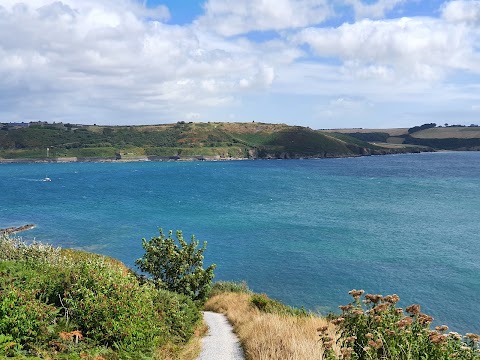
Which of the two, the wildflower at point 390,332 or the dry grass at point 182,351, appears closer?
the wildflower at point 390,332

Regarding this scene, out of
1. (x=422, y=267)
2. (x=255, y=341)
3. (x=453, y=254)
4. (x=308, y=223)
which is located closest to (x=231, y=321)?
(x=255, y=341)

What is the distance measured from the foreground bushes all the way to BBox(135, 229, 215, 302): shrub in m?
10.3

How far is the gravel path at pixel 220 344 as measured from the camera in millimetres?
14984

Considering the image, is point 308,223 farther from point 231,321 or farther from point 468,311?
point 231,321

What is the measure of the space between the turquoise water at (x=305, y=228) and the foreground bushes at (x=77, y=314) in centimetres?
2753

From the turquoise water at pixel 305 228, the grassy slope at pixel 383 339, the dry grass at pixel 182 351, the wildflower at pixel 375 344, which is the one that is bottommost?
the turquoise water at pixel 305 228

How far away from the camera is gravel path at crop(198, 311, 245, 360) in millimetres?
14984

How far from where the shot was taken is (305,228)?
69.4m

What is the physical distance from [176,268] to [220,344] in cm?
1082

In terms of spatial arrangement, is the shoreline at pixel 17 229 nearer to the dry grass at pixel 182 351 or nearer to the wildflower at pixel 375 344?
the dry grass at pixel 182 351

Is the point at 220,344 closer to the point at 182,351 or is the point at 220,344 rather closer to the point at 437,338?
the point at 182,351

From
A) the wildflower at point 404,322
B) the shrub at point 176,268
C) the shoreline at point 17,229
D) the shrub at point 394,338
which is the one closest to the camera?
the shrub at point 394,338

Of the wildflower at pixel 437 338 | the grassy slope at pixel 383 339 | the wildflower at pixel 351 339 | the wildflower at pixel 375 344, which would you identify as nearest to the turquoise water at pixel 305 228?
the grassy slope at pixel 383 339

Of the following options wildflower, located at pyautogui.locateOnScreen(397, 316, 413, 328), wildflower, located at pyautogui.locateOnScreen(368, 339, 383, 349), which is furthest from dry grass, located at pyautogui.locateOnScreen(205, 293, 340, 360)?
wildflower, located at pyautogui.locateOnScreen(368, 339, 383, 349)
